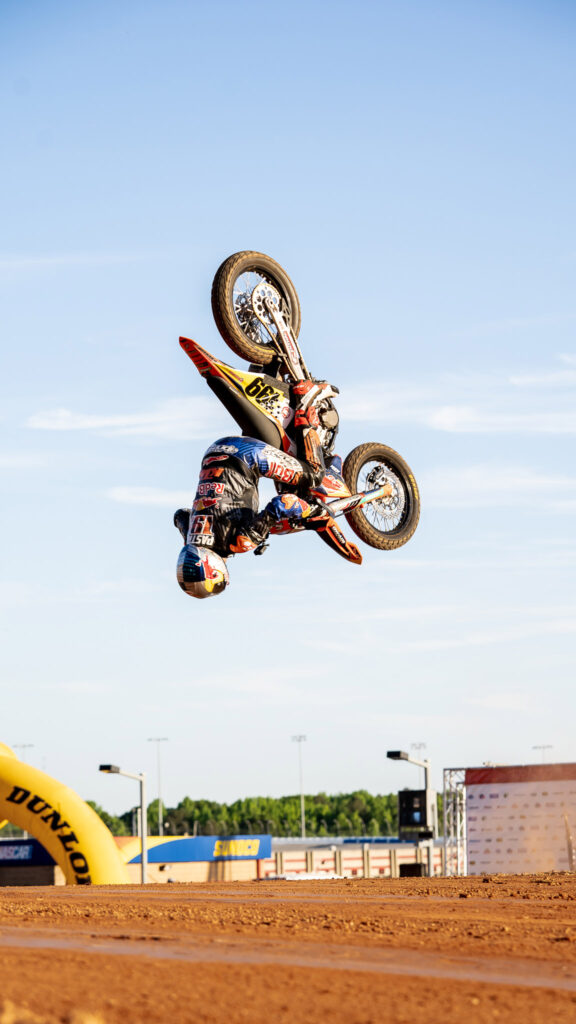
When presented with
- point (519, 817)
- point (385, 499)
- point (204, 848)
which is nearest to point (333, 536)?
point (385, 499)

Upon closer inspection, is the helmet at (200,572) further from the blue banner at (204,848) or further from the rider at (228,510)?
the blue banner at (204,848)

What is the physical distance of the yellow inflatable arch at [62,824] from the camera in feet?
97.2

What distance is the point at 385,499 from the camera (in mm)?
21531

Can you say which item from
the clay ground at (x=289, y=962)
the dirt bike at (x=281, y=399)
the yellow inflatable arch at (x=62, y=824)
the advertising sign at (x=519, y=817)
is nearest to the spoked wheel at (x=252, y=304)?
the dirt bike at (x=281, y=399)

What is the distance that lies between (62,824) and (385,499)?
13.7m

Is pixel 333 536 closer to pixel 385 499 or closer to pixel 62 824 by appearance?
pixel 385 499

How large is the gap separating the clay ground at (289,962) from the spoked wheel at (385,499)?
6997 mm

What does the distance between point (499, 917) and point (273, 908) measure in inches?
107

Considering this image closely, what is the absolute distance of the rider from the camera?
1745 cm

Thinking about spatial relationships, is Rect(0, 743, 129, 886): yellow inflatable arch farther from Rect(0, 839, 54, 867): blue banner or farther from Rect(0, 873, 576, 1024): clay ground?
Rect(0, 839, 54, 867): blue banner

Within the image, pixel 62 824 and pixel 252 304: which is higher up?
pixel 252 304

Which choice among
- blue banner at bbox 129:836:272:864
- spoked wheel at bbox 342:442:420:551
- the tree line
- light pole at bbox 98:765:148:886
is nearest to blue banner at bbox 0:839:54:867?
blue banner at bbox 129:836:272:864

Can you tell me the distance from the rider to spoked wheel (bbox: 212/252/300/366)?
182 centimetres

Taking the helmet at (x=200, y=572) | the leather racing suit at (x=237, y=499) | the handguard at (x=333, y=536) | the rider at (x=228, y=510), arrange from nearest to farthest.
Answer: the helmet at (x=200, y=572) → the rider at (x=228, y=510) → the leather racing suit at (x=237, y=499) → the handguard at (x=333, y=536)
